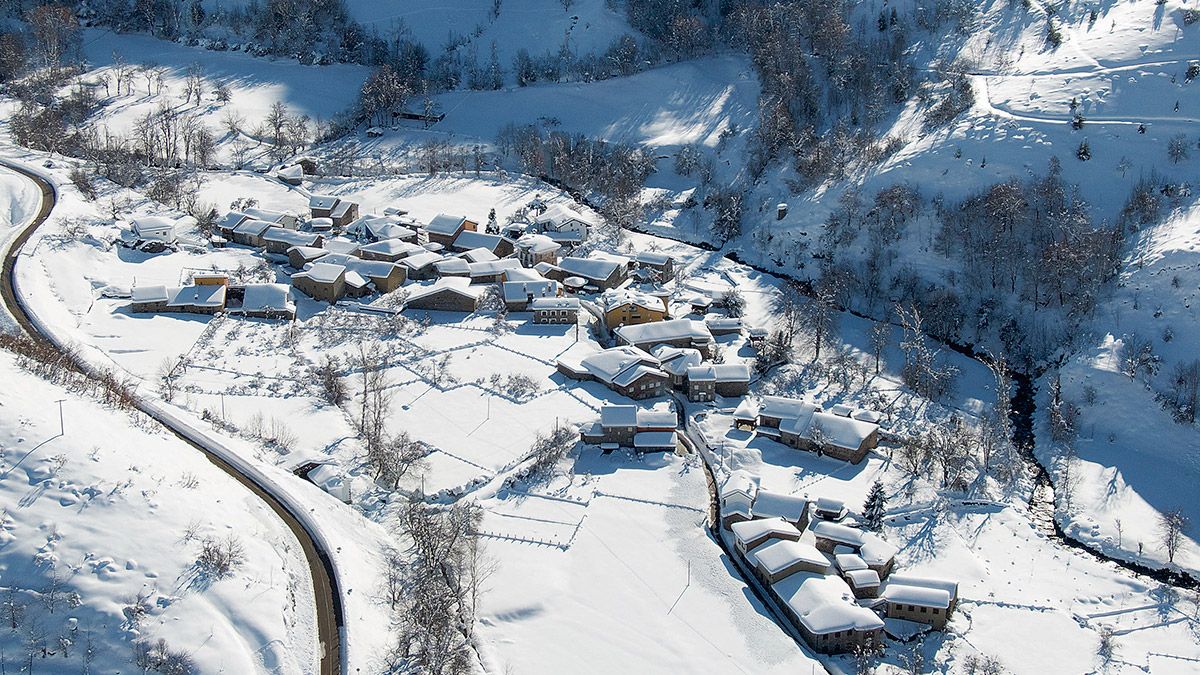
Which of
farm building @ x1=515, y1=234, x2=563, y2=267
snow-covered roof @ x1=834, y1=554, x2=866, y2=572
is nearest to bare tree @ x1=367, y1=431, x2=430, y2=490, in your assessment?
snow-covered roof @ x1=834, y1=554, x2=866, y2=572

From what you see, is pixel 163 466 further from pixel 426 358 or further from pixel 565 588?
pixel 426 358

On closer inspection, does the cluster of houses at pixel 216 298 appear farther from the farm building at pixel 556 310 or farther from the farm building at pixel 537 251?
the farm building at pixel 537 251

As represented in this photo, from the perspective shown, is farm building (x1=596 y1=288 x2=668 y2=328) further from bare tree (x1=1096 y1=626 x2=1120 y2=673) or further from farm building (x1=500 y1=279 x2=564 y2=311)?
bare tree (x1=1096 y1=626 x2=1120 y2=673)

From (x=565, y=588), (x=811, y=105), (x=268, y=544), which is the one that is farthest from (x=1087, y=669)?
(x=811, y=105)

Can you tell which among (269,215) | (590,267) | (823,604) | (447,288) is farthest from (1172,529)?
(269,215)

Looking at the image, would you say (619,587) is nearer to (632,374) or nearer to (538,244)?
(632,374)

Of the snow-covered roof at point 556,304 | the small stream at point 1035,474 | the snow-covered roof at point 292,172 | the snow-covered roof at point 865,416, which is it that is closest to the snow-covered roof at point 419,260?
the snow-covered roof at point 556,304
